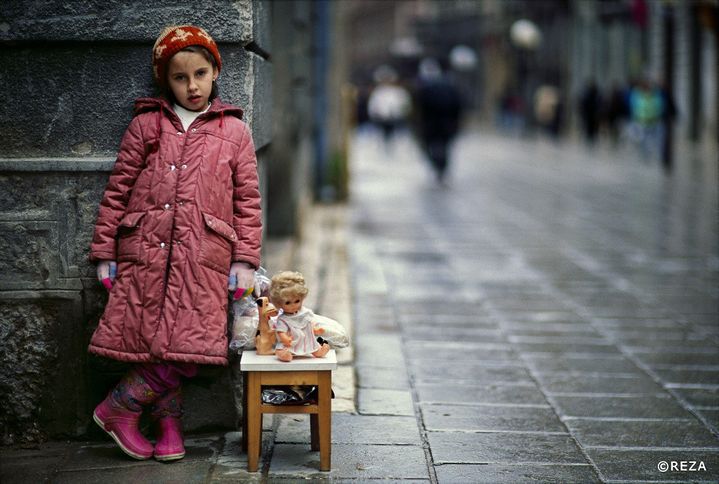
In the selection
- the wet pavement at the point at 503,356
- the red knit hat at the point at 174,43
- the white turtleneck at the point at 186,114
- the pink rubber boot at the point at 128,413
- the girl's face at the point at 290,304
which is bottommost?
the wet pavement at the point at 503,356

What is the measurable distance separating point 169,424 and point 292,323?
2.18 feet

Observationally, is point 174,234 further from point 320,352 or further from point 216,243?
point 320,352

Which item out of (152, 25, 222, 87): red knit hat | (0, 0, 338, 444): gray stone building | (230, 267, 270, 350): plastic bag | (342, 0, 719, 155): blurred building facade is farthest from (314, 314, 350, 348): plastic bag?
(342, 0, 719, 155): blurred building facade

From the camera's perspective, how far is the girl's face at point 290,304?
164 inches

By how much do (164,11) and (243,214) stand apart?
86 cm

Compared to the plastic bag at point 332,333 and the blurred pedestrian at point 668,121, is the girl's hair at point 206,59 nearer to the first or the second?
the plastic bag at point 332,333

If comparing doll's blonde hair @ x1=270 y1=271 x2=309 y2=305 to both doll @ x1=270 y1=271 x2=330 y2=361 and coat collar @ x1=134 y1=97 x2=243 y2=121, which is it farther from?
coat collar @ x1=134 y1=97 x2=243 y2=121

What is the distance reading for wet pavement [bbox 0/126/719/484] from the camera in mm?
4355

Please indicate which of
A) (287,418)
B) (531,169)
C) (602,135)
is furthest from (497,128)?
(287,418)

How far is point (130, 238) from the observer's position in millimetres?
4254

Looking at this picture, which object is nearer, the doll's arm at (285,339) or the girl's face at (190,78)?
the doll's arm at (285,339)

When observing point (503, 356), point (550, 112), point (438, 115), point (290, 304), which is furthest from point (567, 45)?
point (290, 304)

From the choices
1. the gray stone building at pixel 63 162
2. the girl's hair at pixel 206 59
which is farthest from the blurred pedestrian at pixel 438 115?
the girl's hair at pixel 206 59

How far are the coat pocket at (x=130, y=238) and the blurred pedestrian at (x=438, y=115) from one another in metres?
14.3
